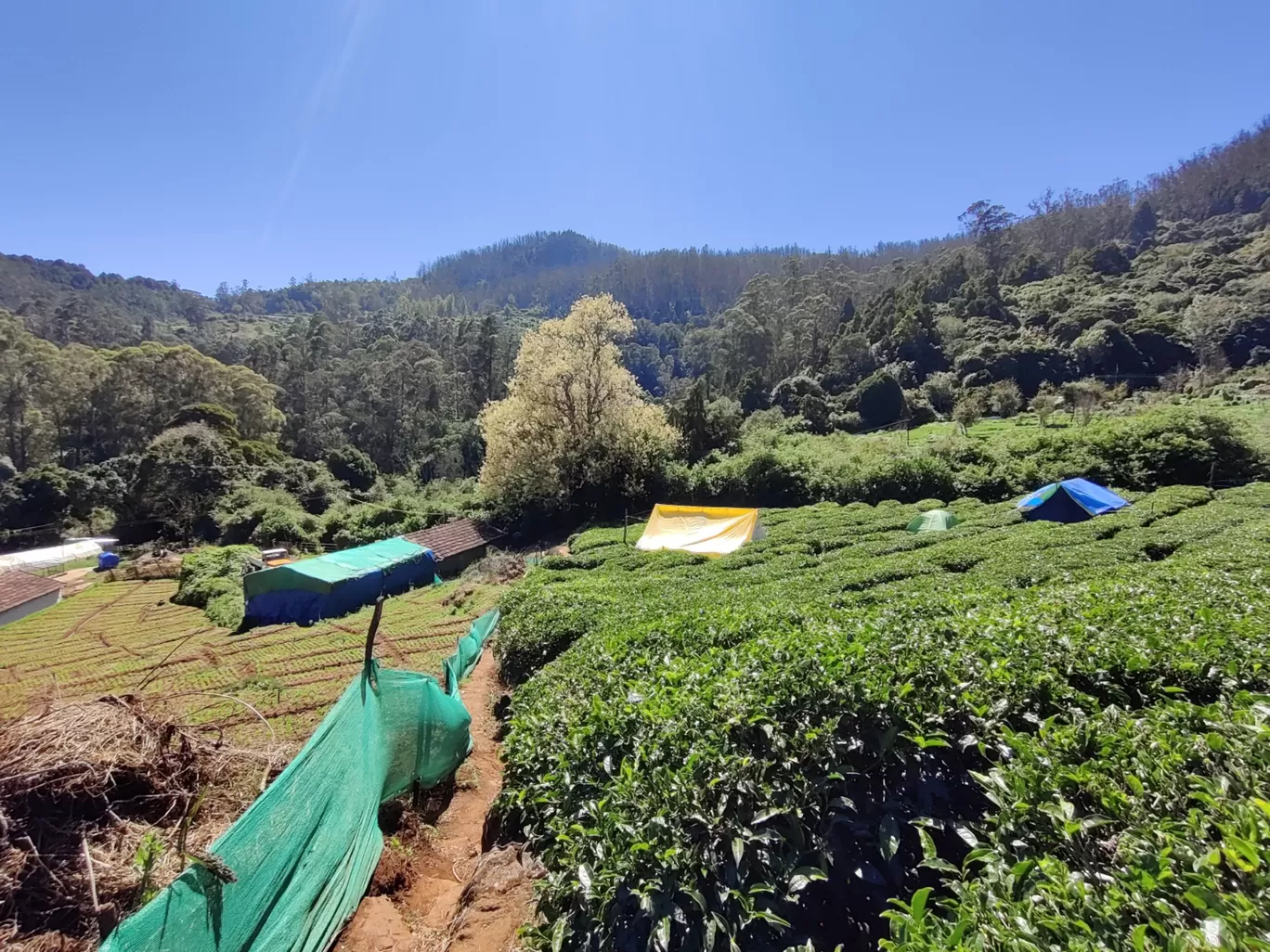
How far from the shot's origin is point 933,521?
15883mm

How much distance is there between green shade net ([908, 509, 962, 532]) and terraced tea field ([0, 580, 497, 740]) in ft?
39.5

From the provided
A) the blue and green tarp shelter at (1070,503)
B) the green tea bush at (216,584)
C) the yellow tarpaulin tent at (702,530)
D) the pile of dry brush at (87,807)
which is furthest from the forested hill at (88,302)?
the blue and green tarp shelter at (1070,503)

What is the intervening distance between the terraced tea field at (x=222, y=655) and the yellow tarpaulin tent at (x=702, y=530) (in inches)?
212

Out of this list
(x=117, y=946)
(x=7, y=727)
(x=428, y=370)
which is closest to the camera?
(x=117, y=946)

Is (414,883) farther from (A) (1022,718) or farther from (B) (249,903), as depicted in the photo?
(A) (1022,718)

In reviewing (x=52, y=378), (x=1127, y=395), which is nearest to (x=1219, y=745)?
(x=1127, y=395)

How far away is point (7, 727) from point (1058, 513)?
20.5m

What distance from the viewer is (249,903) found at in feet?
10.2

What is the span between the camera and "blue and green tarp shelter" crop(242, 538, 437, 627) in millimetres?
17188

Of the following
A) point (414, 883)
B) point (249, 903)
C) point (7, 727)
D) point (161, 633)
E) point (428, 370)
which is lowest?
point (161, 633)

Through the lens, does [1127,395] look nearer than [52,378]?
Yes

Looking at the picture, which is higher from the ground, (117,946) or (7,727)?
(7,727)

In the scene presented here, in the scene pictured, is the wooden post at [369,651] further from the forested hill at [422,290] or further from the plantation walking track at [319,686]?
the forested hill at [422,290]

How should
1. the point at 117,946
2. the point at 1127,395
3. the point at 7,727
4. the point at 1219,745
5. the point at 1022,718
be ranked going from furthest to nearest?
the point at 1127,395 < the point at 7,727 < the point at 1022,718 < the point at 117,946 < the point at 1219,745
